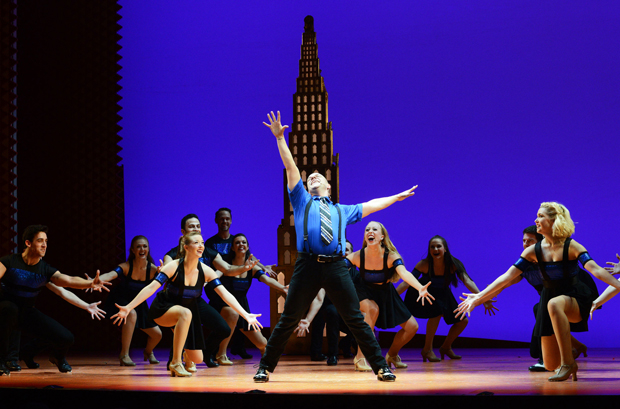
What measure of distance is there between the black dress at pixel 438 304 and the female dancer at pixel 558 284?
6.91ft

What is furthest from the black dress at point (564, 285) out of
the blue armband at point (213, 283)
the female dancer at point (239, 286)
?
the female dancer at point (239, 286)

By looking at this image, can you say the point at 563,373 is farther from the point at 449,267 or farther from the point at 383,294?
the point at 449,267

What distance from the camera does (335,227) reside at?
13.1 feet

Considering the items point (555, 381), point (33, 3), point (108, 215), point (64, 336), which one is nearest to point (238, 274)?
point (64, 336)

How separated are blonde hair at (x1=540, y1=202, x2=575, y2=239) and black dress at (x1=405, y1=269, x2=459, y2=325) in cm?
237

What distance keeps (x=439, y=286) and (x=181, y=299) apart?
2844 mm

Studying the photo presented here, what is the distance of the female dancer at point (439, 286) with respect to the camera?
624cm

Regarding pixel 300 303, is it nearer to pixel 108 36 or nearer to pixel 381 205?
pixel 381 205

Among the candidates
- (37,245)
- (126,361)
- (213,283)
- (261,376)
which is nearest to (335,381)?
(261,376)

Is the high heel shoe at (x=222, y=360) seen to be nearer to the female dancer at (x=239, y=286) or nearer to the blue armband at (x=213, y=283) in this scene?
the female dancer at (x=239, y=286)

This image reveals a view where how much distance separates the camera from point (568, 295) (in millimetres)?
3990

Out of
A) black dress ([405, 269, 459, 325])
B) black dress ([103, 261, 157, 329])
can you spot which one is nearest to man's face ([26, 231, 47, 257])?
black dress ([103, 261, 157, 329])

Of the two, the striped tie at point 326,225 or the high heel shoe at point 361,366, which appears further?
the high heel shoe at point 361,366

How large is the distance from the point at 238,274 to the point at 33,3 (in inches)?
241
